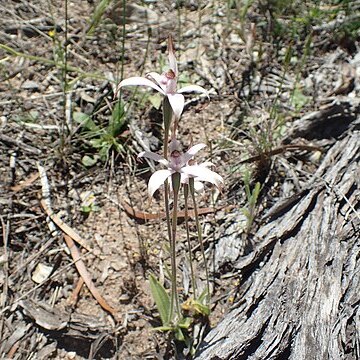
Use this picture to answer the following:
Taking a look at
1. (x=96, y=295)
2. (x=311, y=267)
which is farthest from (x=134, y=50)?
(x=311, y=267)

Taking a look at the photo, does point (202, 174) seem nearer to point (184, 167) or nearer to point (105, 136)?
point (184, 167)

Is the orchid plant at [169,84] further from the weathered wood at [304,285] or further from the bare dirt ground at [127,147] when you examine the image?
the weathered wood at [304,285]

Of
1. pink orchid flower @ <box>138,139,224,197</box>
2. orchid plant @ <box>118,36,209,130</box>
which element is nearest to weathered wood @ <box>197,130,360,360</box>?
pink orchid flower @ <box>138,139,224,197</box>

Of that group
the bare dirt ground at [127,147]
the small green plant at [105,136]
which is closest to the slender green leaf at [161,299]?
the bare dirt ground at [127,147]

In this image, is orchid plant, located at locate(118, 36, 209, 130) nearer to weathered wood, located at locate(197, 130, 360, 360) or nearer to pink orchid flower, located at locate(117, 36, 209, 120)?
pink orchid flower, located at locate(117, 36, 209, 120)

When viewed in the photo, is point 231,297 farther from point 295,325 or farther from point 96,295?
point 96,295

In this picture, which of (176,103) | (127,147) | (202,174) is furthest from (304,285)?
(127,147)

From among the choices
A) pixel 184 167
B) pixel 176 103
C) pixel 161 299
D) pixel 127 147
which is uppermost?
pixel 176 103
